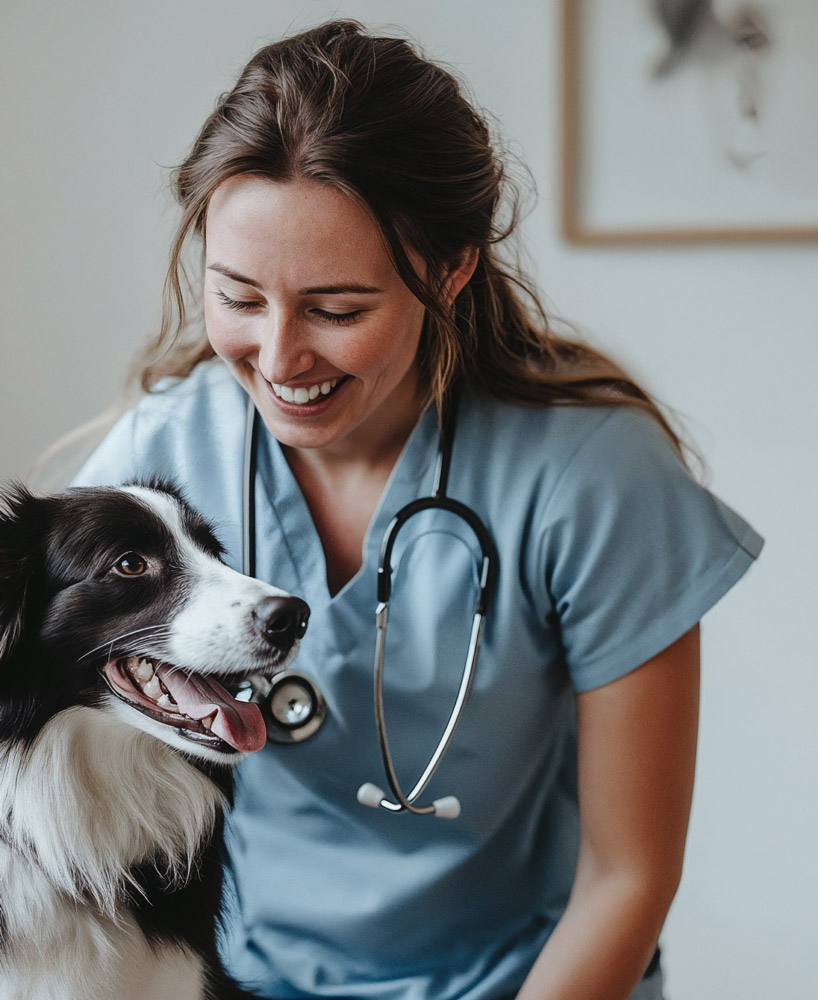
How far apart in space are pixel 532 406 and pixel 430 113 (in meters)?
0.30

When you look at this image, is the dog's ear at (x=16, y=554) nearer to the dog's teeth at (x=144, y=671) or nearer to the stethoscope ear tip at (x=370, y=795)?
the dog's teeth at (x=144, y=671)

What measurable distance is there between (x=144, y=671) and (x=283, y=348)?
27 cm

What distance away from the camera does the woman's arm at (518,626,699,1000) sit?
925 mm

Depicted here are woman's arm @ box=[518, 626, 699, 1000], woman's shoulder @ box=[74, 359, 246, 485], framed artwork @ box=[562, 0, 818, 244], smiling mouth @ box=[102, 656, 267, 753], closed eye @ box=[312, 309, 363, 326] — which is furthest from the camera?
framed artwork @ box=[562, 0, 818, 244]

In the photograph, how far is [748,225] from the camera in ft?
4.93

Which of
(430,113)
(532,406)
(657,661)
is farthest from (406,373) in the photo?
(657,661)

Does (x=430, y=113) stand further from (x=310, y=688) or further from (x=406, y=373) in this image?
(x=310, y=688)

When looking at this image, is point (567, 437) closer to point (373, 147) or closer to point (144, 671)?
point (373, 147)

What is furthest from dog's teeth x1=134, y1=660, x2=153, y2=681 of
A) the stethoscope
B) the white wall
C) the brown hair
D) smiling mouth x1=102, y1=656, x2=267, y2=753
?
the white wall

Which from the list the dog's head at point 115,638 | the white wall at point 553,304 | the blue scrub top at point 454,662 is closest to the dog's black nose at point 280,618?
the dog's head at point 115,638

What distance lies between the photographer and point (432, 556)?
38.0 inches

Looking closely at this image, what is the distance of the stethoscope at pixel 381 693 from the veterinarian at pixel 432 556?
0.06ft

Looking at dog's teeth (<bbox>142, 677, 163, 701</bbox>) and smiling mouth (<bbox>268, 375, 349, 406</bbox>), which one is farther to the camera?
smiling mouth (<bbox>268, 375, 349, 406</bbox>)

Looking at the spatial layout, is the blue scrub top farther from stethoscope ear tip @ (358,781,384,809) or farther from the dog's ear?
the dog's ear
